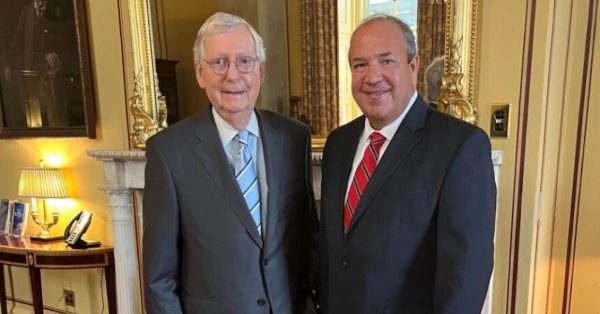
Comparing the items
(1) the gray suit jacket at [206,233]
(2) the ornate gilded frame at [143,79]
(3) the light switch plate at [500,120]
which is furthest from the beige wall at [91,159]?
(3) the light switch plate at [500,120]

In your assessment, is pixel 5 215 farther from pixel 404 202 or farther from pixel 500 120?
pixel 500 120

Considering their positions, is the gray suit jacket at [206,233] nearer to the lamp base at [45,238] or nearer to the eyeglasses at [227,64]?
the eyeglasses at [227,64]

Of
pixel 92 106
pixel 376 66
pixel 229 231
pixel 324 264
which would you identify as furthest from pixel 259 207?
pixel 92 106

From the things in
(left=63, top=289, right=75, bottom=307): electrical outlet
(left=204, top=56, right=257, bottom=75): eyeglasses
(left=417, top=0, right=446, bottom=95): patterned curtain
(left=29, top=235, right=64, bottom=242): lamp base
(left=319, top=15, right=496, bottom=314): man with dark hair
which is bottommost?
(left=63, top=289, right=75, bottom=307): electrical outlet

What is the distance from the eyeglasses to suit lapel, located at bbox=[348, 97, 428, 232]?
1.43 ft

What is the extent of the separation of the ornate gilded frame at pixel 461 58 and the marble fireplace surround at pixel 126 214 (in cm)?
147

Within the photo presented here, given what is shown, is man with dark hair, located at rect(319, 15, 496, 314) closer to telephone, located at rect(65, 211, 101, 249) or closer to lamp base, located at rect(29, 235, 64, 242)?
telephone, located at rect(65, 211, 101, 249)

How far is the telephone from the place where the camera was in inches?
93.3

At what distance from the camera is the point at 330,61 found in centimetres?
181

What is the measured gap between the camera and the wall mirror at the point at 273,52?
1589 mm

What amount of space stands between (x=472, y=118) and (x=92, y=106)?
1987 mm

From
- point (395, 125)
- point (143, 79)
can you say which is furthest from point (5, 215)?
point (395, 125)

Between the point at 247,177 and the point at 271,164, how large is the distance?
8cm

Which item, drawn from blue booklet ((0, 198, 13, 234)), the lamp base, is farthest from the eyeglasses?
blue booklet ((0, 198, 13, 234))
